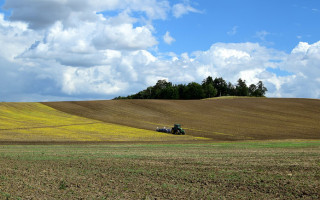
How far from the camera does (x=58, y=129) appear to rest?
52.5m

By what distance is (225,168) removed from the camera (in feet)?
57.4

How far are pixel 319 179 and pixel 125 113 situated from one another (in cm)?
5972

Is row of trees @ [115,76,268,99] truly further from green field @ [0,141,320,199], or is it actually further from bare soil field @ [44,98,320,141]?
green field @ [0,141,320,199]

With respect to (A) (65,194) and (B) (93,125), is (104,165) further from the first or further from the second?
(B) (93,125)

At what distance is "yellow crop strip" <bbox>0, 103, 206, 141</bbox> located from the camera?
46062 mm

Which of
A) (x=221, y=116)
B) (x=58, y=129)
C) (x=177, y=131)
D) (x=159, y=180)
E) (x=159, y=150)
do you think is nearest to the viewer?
(x=159, y=180)

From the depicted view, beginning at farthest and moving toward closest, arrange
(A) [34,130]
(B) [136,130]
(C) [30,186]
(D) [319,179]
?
(B) [136,130] → (A) [34,130] → (D) [319,179] → (C) [30,186]

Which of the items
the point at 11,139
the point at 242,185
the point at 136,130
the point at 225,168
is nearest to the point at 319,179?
the point at 242,185

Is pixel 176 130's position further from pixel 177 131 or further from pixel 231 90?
pixel 231 90

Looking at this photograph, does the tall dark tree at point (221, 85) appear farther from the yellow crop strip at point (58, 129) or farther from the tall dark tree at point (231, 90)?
Answer: the yellow crop strip at point (58, 129)

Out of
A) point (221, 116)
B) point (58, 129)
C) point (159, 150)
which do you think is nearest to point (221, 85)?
point (221, 116)

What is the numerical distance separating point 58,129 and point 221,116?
3420cm

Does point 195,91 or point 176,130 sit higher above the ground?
point 195,91

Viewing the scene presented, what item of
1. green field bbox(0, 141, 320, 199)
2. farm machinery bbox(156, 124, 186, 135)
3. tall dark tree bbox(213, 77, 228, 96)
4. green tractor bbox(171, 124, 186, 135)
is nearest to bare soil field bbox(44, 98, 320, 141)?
green tractor bbox(171, 124, 186, 135)
